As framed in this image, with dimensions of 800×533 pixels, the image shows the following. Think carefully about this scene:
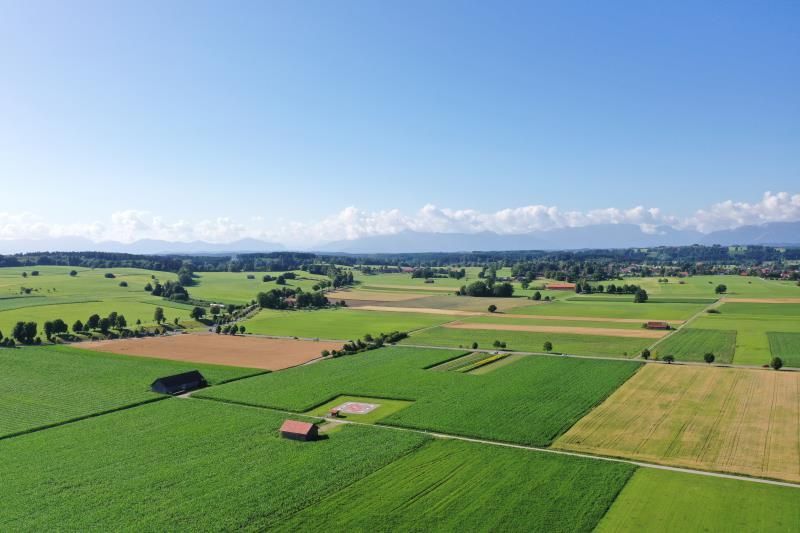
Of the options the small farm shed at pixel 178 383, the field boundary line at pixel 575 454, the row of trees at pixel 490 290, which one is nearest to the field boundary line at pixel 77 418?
the small farm shed at pixel 178 383

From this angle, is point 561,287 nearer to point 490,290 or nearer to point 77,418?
point 490,290

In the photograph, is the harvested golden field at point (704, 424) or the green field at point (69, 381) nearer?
the harvested golden field at point (704, 424)

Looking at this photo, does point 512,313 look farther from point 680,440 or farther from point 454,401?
point 680,440

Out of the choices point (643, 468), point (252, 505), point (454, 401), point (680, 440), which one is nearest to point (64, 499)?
point (252, 505)

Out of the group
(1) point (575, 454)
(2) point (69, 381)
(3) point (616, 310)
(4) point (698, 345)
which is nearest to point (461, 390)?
(1) point (575, 454)


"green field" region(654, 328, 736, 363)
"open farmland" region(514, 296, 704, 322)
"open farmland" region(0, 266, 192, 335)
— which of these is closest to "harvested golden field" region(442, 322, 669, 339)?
"green field" region(654, 328, 736, 363)

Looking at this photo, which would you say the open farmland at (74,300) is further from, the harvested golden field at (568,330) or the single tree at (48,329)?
the harvested golden field at (568,330)

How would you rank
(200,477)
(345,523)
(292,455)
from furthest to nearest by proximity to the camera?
(292,455)
(200,477)
(345,523)
